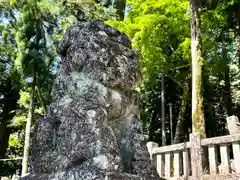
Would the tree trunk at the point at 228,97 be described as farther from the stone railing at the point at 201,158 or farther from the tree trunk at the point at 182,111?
the stone railing at the point at 201,158

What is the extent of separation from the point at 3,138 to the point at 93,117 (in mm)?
17784

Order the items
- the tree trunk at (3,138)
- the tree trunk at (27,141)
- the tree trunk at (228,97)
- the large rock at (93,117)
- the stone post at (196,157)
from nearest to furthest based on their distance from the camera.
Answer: the large rock at (93,117)
the stone post at (196,157)
the tree trunk at (27,141)
the tree trunk at (228,97)
the tree trunk at (3,138)

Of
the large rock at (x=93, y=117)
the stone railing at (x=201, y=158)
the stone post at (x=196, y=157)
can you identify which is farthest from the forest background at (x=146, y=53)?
the large rock at (x=93, y=117)

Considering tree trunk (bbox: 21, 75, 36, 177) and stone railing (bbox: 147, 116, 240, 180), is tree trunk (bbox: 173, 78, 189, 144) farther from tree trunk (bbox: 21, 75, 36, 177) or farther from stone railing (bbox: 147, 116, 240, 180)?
stone railing (bbox: 147, 116, 240, 180)

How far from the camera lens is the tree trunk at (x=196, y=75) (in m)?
7.99

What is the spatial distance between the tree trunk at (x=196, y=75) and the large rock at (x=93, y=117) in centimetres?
500

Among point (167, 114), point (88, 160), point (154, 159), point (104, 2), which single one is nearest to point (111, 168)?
point (88, 160)

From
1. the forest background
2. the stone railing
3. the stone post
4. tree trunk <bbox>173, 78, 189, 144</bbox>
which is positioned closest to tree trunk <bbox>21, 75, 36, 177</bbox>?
the forest background

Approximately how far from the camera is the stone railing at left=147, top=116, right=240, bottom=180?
5.73 meters

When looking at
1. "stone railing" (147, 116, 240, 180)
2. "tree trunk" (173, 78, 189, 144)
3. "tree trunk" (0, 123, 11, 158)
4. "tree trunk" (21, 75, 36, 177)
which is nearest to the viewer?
"stone railing" (147, 116, 240, 180)

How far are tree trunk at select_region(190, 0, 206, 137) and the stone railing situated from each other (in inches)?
49.2

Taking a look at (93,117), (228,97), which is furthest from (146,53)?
(93,117)

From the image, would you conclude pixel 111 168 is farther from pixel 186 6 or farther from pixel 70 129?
pixel 186 6

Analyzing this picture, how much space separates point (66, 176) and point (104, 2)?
55.3 ft
